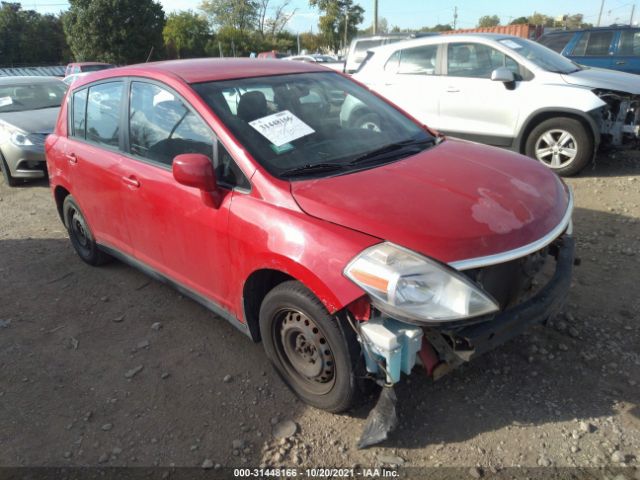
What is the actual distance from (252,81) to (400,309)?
184 cm

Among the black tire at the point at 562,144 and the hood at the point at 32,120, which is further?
the hood at the point at 32,120

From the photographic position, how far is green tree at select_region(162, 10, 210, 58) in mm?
40969

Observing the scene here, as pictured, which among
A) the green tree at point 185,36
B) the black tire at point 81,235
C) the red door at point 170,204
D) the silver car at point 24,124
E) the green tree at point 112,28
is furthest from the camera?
the green tree at point 185,36

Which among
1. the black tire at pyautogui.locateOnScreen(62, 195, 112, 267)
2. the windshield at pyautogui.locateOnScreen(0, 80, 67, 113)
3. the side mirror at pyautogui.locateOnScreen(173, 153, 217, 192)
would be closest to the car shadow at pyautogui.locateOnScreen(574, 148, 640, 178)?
the side mirror at pyautogui.locateOnScreen(173, 153, 217, 192)

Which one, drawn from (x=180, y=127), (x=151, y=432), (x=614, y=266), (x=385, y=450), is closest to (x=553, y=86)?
(x=614, y=266)

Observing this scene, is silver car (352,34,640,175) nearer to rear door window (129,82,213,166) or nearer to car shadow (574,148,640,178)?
car shadow (574,148,640,178)

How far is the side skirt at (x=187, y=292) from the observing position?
2.88 meters

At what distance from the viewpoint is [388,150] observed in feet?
9.75

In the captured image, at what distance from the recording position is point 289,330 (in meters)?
2.55

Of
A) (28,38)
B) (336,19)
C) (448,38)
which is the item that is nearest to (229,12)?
(336,19)

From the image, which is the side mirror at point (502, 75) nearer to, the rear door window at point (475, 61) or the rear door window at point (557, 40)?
the rear door window at point (475, 61)

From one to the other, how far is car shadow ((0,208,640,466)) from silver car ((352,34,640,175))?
8.36 feet

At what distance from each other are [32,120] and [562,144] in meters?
7.59

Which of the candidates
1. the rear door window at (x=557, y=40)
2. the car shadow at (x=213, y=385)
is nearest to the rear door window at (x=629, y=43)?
the rear door window at (x=557, y=40)
